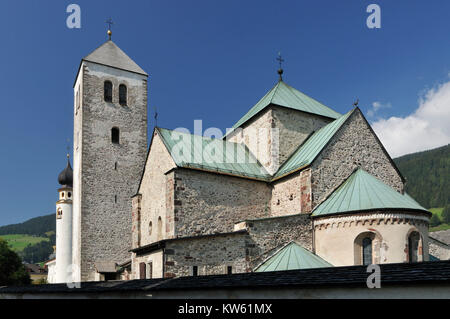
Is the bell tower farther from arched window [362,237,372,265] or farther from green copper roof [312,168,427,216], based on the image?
arched window [362,237,372,265]

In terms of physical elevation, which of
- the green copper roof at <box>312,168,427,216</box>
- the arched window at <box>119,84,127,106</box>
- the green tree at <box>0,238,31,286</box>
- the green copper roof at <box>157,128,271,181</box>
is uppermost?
the arched window at <box>119,84,127,106</box>

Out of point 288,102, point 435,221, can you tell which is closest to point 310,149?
point 288,102

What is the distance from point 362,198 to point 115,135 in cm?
2104

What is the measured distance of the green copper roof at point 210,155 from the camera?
71.8 feet

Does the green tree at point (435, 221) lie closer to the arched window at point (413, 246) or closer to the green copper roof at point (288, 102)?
the green copper roof at point (288, 102)

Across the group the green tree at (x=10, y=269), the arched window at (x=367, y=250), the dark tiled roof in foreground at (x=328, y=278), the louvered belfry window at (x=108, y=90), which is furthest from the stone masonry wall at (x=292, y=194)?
the green tree at (x=10, y=269)

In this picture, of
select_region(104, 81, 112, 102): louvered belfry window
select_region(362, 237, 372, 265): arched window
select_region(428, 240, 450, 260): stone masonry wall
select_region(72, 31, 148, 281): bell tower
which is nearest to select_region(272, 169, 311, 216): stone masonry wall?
select_region(362, 237, 372, 265): arched window

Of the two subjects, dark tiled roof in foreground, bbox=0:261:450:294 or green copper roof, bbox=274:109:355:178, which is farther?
green copper roof, bbox=274:109:355:178

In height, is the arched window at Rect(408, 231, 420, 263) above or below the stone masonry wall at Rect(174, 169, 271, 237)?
below

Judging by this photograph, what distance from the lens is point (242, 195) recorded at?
22516 mm

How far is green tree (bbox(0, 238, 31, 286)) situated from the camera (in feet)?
162

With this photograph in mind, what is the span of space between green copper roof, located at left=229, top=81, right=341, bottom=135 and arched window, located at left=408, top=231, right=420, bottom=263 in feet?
34.4

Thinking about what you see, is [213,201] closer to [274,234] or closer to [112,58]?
[274,234]
